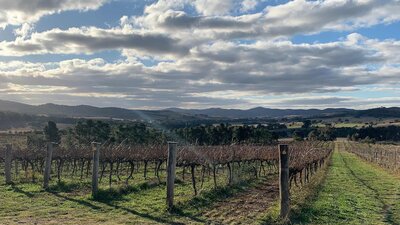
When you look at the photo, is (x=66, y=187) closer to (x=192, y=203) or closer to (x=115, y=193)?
(x=115, y=193)

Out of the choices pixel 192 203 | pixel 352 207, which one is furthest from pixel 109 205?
pixel 352 207

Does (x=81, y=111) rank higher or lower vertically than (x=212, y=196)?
higher

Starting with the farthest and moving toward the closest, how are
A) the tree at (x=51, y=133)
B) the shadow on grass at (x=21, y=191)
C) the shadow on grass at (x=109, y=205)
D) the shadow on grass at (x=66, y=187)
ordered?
the tree at (x=51, y=133), the shadow on grass at (x=66, y=187), the shadow on grass at (x=21, y=191), the shadow on grass at (x=109, y=205)

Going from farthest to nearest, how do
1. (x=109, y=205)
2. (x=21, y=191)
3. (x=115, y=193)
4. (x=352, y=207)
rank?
(x=21, y=191)
(x=115, y=193)
(x=352, y=207)
(x=109, y=205)

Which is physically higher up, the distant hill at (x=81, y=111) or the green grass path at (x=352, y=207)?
the distant hill at (x=81, y=111)

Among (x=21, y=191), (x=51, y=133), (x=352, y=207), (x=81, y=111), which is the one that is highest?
(x=81, y=111)

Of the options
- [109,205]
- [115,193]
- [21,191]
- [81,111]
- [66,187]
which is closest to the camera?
[109,205]

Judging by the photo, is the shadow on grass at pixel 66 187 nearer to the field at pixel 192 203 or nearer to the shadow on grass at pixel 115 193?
the field at pixel 192 203

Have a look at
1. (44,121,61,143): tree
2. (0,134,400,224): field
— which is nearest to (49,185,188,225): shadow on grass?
(0,134,400,224): field

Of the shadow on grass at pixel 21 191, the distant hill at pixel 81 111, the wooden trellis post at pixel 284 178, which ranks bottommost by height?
the shadow on grass at pixel 21 191

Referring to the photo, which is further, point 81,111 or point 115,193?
point 81,111

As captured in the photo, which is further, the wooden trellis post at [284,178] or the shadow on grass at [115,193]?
the shadow on grass at [115,193]

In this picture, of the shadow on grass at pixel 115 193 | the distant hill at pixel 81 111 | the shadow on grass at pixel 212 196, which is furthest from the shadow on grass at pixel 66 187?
the distant hill at pixel 81 111

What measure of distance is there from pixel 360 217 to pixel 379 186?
1020cm
